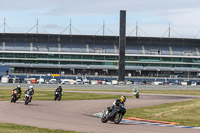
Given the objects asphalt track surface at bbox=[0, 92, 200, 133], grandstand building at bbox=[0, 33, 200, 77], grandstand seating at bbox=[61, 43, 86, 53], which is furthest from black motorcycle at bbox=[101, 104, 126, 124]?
grandstand seating at bbox=[61, 43, 86, 53]

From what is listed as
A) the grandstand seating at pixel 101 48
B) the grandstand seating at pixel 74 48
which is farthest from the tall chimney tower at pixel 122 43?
the grandstand seating at pixel 74 48

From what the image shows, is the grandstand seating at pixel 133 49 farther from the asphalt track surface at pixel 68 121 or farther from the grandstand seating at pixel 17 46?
the asphalt track surface at pixel 68 121

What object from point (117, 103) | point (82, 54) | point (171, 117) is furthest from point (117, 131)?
point (82, 54)

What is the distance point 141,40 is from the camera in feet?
447

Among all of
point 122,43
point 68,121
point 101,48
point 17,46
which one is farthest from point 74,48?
point 68,121

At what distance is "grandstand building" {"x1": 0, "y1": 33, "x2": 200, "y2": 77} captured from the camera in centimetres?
13225

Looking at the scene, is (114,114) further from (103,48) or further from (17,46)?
(17,46)

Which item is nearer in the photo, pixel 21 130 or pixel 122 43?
pixel 21 130

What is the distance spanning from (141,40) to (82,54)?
20.9 meters

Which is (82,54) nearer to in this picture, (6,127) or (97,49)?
(97,49)

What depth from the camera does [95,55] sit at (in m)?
133

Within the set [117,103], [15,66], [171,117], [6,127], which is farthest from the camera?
[15,66]

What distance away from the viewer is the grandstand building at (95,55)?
5207 inches

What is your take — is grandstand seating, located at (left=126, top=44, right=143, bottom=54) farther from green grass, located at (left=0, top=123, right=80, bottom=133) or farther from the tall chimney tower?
green grass, located at (left=0, top=123, right=80, bottom=133)
